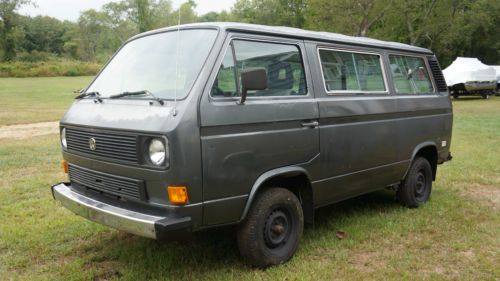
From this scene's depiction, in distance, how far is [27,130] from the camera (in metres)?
13.9

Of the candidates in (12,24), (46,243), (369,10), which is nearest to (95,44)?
(12,24)

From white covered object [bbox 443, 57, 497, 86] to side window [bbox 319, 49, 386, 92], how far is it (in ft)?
78.8

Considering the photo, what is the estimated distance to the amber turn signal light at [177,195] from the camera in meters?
3.43

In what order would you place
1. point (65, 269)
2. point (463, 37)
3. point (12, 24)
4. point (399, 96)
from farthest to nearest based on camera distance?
1. point (12, 24)
2. point (463, 37)
3. point (399, 96)
4. point (65, 269)

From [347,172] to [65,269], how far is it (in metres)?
2.99

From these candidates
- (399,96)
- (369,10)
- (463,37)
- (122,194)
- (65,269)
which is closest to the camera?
(122,194)

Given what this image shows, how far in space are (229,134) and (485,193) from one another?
5.03 metres

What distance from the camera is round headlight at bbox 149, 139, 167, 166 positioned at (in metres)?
3.45

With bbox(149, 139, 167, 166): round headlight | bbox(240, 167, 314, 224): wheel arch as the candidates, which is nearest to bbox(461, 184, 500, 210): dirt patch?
bbox(240, 167, 314, 224): wheel arch

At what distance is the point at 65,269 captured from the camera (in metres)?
4.16

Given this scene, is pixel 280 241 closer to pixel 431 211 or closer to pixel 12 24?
pixel 431 211

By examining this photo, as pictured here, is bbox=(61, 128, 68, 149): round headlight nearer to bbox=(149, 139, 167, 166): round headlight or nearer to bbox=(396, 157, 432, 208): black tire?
bbox=(149, 139, 167, 166): round headlight

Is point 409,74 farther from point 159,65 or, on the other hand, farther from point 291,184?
point 159,65

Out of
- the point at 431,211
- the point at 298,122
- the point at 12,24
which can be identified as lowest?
the point at 431,211
